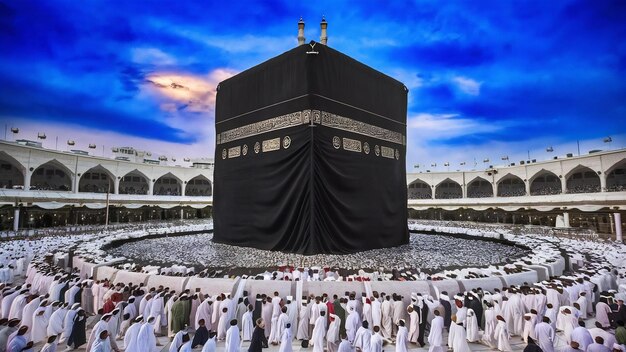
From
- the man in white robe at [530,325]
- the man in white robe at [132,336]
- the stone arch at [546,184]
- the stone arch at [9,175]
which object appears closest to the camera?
the man in white robe at [132,336]

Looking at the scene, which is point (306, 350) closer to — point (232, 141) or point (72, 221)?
point (232, 141)

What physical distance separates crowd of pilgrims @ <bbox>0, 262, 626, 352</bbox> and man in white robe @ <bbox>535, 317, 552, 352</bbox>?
0.01 m

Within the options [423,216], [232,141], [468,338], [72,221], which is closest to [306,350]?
[468,338]

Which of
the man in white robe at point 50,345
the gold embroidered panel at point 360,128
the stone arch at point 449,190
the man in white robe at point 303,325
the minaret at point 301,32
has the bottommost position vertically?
the man in white robe at point 303,325

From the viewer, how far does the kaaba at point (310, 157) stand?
30.2 feet

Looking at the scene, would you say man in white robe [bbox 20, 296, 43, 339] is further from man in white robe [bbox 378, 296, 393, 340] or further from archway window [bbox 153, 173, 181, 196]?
archway window [bbox 153, 173, 181, 196]

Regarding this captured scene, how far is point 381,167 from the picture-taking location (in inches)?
438

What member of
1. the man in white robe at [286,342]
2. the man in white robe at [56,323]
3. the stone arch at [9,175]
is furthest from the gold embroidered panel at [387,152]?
the stone arch at [9,175]

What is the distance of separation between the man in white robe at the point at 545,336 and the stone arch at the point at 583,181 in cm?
2606

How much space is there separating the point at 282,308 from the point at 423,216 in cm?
3134

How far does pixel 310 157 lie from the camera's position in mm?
9031

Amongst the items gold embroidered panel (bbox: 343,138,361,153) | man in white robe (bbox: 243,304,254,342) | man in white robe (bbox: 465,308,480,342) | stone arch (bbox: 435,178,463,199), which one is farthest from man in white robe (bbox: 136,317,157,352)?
stone arch (bbox: 435,178,463,199)

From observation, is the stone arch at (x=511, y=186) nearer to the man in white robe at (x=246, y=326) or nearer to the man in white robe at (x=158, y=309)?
the man in white robe at (x=246, y=326)

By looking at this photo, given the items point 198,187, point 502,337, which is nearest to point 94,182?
point 198,187
